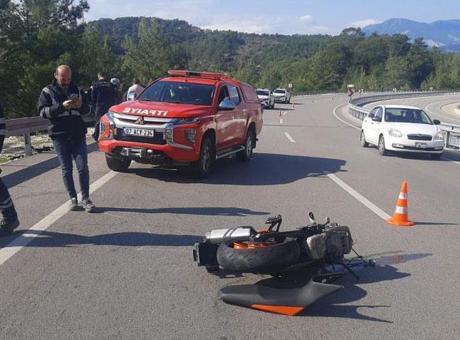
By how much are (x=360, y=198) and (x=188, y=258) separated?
4649 mm

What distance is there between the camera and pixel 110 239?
6754mm

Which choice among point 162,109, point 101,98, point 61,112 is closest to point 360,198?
point 162,109

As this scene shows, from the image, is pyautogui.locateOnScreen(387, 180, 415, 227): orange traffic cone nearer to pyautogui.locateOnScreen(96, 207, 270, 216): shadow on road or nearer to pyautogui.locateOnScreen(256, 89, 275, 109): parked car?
pyautogui.locateOnScreen(96, 207, 270, 216): shadow on road

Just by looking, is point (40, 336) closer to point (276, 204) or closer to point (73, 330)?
point (73, 330)

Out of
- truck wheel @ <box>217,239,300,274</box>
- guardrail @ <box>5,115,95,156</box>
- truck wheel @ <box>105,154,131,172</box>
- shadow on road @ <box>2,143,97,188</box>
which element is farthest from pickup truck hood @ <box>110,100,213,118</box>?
truck wheel @ <box>217,239,300,274</box>

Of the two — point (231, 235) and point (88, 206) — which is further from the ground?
point (231, 235)

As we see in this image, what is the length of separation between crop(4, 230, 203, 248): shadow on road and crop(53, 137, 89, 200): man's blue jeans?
116cm

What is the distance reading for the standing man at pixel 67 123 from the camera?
776 cm

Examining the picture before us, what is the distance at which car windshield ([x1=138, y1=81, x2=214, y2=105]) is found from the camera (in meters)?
11.8

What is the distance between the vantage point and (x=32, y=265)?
5.77m

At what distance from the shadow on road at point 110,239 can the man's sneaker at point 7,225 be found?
129 mm

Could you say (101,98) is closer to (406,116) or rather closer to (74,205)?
(74,205)

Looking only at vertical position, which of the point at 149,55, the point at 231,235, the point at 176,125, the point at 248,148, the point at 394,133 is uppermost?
the point at 149,55

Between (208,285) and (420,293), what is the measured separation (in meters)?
1.85
